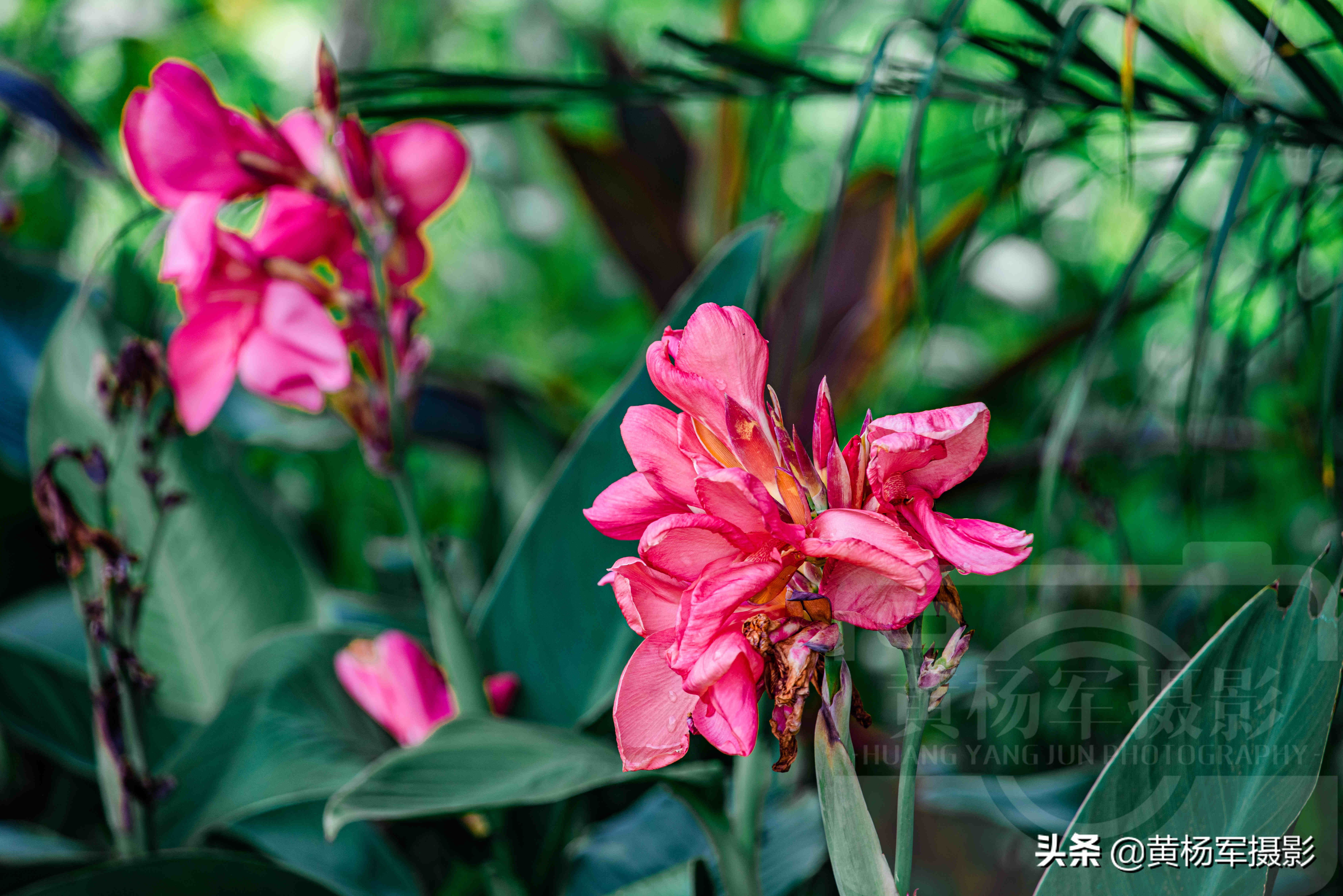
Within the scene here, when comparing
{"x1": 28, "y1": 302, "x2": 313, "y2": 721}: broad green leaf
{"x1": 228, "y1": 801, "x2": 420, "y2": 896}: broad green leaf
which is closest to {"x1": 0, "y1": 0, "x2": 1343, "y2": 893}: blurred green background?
{"x1": 28, "y1": 302, "x2": 313, "y2": 721}: broad green leaf

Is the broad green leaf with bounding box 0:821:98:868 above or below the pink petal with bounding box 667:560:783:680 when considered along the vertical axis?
below

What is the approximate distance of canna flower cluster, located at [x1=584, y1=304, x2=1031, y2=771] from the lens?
8.5 inches

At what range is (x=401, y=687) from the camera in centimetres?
46

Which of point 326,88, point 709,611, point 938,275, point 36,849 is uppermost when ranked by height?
point 938,275

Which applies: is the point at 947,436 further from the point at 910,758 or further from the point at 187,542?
the point at 187,542

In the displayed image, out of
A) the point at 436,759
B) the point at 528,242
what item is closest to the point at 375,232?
the point at 436,759

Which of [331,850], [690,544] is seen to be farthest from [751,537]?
[331,850]

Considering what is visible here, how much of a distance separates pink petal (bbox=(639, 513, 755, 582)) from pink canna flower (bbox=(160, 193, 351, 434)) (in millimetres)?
238

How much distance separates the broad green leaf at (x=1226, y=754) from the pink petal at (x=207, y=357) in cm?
40

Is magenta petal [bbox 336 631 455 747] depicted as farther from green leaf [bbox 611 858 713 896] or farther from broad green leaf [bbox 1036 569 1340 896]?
broad green leaf [bbox 1036 569 1340 896]

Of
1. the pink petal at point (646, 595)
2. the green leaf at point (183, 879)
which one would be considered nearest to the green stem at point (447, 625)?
the green leaf at point (183, 879)

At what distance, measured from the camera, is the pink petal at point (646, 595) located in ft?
0.78

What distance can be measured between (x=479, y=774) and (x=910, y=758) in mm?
213

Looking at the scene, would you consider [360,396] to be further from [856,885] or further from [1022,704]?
[1022,704]
